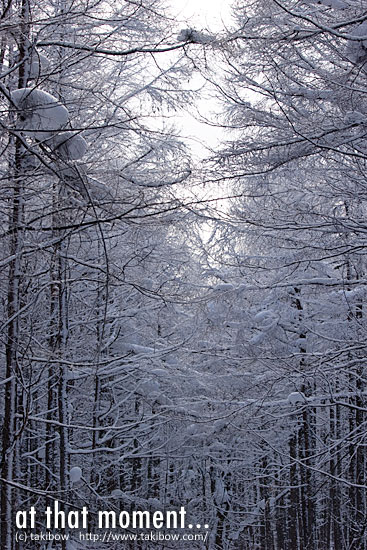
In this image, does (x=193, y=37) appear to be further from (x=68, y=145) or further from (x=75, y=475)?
(x=75, y=475)

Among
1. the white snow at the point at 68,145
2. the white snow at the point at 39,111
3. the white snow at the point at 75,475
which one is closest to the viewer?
the white snow at the point at 39,111

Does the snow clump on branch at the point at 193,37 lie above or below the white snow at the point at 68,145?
above

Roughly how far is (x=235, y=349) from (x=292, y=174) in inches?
149

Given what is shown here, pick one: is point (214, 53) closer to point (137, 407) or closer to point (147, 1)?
point (147, 1)

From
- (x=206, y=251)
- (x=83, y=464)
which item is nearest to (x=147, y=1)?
(x=206, y=251)

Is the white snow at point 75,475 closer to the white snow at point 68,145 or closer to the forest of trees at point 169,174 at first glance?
the forest of trees at point 169,174

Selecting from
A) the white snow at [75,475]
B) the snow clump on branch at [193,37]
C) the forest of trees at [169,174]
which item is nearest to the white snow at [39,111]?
the forest of trees at [169,174]

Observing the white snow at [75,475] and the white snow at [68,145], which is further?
the white snow at [75,475]

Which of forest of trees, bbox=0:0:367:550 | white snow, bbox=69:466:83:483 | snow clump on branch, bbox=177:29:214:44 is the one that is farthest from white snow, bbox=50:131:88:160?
white snow, bbox=69:466:83:483

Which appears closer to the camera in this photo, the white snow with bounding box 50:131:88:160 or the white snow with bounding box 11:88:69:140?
the white snow with bounding box 11:88:69:140

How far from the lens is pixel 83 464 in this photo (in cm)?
1351

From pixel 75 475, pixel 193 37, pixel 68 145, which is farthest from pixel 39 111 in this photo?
pixel 75 475

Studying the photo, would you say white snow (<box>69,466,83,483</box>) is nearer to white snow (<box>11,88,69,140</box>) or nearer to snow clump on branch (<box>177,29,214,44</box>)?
white snow (<box>11,88,69,140</box>)

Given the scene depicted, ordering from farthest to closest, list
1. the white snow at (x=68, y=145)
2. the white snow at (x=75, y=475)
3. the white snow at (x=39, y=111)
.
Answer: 1. the white snow at (x=75, y=475)
2. the white snow at (x=68, y=145)
3. the white snow at (x=39, y=111)
